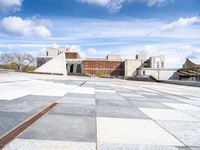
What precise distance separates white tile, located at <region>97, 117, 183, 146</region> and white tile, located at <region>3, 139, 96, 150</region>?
16.7 inches

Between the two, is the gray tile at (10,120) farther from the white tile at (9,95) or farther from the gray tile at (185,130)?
the gray tile at (185,130)

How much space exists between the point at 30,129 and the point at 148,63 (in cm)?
15223

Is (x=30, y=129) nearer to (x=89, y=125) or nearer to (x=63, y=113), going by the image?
(x=89, y=125)

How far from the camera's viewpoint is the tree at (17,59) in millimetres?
107700

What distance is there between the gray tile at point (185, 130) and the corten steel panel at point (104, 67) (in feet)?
435

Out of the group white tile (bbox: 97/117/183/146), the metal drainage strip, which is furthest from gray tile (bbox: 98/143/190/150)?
the metal drainage strip

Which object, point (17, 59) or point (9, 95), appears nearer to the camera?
point (9, 95)

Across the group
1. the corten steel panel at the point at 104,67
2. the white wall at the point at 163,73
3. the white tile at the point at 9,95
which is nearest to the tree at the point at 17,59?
the corten steel panel at the point at 104,67

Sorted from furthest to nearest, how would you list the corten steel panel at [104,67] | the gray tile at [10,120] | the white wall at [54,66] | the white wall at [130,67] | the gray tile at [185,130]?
the white wall at [130,67], the corten steel panel at [104,67], the white wall at [54,66], the gray tile at [10,120], the gray tile at [185,130]

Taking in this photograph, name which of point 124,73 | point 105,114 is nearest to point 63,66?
point 105,114

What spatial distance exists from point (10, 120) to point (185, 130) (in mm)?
4230

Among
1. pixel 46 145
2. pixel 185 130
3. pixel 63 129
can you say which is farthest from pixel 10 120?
pixel 185 130

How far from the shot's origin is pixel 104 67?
143 meters

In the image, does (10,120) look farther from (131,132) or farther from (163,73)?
(163,73)
